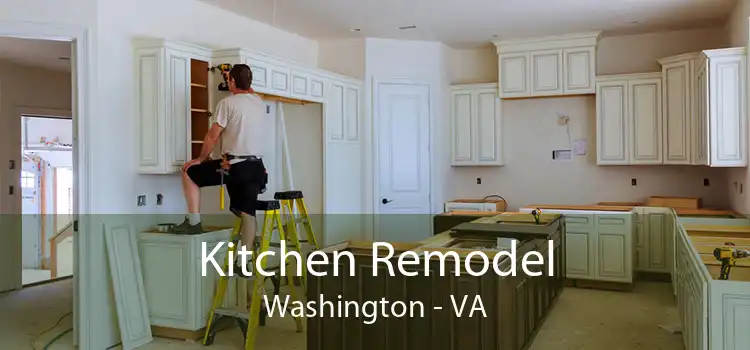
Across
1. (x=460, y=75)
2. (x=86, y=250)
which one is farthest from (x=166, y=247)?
(x=460, y=75)

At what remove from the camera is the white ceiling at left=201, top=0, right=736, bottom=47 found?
17.5 ft

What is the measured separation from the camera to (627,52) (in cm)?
671

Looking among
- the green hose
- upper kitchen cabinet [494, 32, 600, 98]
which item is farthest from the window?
upper kitchen cabinet [494, 32, 600, 98]

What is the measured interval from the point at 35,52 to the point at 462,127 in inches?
→ 191

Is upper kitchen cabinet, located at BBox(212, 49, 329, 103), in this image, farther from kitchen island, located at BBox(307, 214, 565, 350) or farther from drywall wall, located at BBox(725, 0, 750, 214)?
drywall wall, located at BBox(725, 0, 750, 214)

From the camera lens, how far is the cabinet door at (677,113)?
6.03 metres

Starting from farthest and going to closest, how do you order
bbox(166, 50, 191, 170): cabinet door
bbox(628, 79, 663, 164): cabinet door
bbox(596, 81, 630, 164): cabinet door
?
bbox(596, 81, 630, 164): cabinet door, bbox(628, 79, 663, 164): cabinet door, bbox(166, 50, 191, 170): cabinet door

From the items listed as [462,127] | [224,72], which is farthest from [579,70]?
[224,72]

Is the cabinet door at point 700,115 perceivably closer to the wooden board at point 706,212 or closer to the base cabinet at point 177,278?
the wooden board at point 706,212

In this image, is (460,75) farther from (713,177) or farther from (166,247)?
(166,247)

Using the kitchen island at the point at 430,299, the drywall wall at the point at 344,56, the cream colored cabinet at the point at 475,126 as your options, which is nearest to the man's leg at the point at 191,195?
the kitchen island at the point at 430,299

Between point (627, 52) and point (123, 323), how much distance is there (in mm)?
5978

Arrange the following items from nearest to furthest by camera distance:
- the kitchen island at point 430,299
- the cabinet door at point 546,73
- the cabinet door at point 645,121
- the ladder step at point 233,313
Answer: the kitchen island at point 430,299
the ladder step at point 233,313
the cabinet door at point 645,121
the cabinet door at point 546,73

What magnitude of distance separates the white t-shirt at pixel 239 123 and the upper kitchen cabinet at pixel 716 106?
3889 mm
